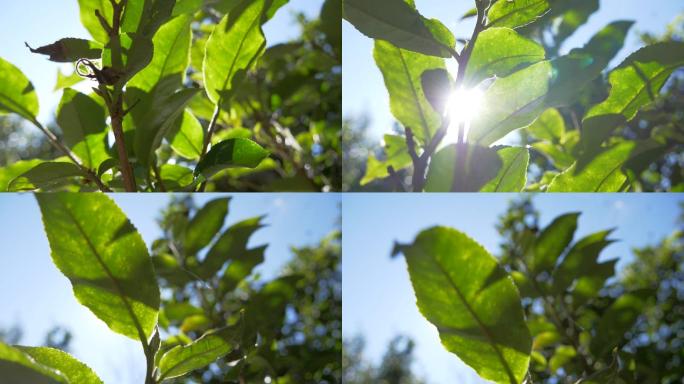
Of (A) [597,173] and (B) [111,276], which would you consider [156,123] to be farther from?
(A) [597,173]

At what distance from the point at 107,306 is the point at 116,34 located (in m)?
0.23

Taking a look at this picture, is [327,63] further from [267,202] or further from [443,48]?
[443,48]

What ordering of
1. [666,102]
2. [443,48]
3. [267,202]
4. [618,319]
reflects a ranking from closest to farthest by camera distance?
[443,48]
[618,319]
[267,202]
[666,102]

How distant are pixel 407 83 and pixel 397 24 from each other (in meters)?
0.07

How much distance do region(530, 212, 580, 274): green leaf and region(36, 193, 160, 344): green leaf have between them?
0.50 meters

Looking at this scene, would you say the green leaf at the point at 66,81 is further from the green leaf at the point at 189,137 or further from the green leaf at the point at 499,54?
the green leaf at the point at 499,54

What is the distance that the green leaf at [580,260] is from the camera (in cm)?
75

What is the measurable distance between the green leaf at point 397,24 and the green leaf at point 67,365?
35cm

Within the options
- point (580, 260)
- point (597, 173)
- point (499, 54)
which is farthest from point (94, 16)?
point (580, 260)

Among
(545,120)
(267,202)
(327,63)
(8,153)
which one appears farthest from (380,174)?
(8,153)

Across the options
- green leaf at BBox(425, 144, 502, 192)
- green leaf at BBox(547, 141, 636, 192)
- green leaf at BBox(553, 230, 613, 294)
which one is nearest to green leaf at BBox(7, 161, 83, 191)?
green leaf at BBox(425, 144, 502, 192)

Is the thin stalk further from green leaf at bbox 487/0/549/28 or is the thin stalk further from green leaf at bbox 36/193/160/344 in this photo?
green leaf at bbox 487/0/549/28

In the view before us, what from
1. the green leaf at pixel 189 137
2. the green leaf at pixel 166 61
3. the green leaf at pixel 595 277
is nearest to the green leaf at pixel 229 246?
the green leaf at pixel 189 137

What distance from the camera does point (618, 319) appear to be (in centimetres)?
78
